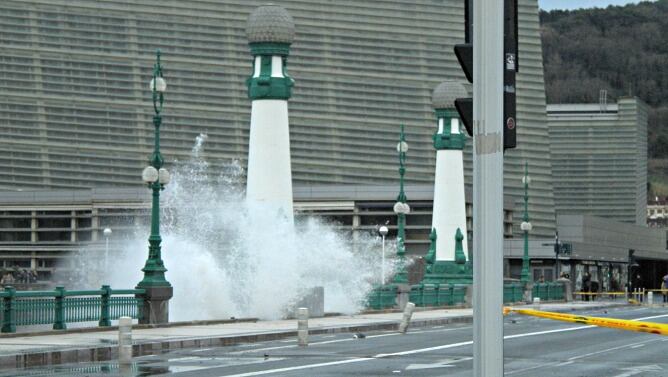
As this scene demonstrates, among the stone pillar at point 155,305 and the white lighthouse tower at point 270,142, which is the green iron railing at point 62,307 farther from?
the white lighthouse tower at point 270,142

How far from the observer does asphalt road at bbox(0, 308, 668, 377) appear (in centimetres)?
2153

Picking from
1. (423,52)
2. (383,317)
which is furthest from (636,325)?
(423,52)

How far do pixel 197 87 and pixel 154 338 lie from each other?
325ft

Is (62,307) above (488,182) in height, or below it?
below

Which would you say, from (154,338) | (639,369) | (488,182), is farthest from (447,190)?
(488,182)

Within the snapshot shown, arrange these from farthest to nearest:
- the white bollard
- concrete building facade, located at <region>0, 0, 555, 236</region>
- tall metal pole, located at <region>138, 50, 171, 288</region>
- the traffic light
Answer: concrete building facade, located at <region>0, 0, 555, 236</region>
tall metal pole, located at <region>138, 50, 171, 288</region>
the white bollard
the traffic light

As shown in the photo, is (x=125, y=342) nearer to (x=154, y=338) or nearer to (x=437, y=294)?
(x=154, y=338)

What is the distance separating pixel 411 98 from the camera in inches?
5246

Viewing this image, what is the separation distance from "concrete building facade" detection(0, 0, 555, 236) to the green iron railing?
89912mm

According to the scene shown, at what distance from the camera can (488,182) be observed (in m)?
8.70

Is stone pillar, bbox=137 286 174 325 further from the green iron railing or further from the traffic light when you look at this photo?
the traffic light

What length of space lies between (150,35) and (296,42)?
536 inches

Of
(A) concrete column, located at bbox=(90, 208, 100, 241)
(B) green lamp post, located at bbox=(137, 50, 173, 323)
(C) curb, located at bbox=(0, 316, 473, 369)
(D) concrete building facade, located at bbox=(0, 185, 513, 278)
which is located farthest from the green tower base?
(A) concrete column, located at bbox=(90, 208, 100, 241)

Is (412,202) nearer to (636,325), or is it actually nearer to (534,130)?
(534,130)
